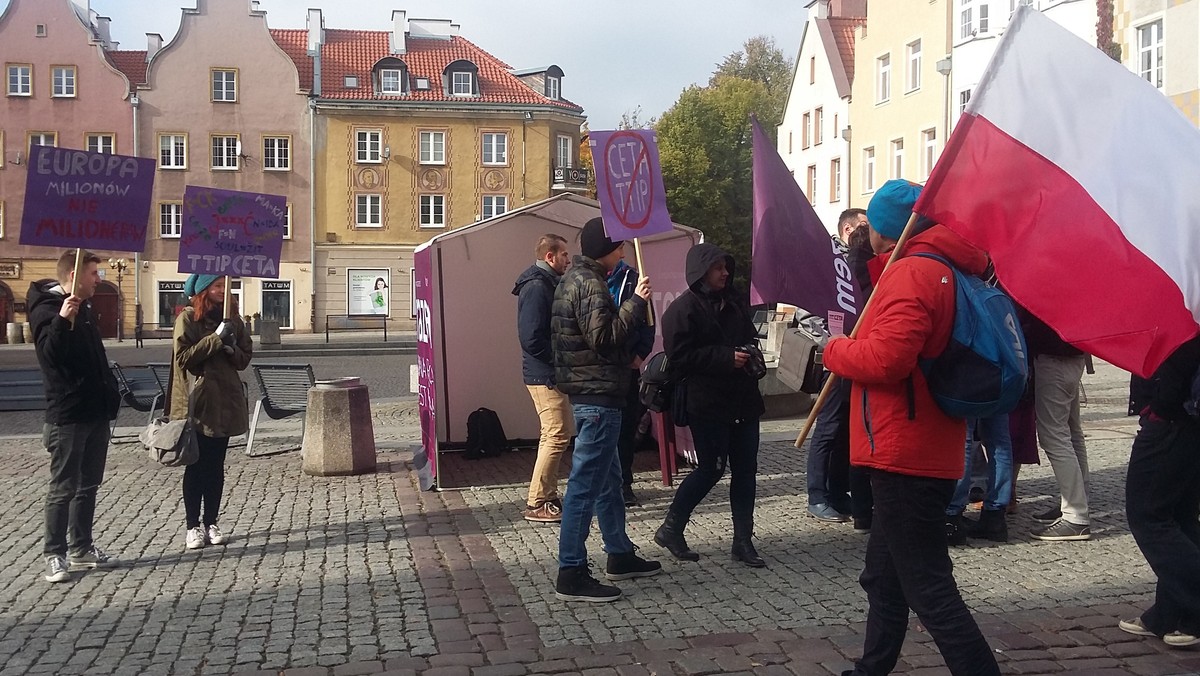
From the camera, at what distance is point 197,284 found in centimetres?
744

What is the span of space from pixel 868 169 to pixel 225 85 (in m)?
26.9

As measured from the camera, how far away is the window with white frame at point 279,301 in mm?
48875

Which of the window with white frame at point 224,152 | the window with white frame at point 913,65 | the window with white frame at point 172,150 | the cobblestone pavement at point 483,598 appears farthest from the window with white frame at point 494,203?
the cobblestone pavement at point 483,598

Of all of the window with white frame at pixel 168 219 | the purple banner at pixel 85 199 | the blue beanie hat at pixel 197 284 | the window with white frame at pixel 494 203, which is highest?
the window with white frame at pixel 494 203

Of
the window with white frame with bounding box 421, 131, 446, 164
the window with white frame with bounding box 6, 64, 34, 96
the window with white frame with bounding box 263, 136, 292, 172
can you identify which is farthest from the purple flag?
the window with white frame with bounding box 6, 64, 34, 96

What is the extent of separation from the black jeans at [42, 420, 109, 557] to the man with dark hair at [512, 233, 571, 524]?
2626 mm

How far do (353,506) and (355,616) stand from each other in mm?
3023

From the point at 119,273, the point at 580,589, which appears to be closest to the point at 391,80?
the point at 119,273

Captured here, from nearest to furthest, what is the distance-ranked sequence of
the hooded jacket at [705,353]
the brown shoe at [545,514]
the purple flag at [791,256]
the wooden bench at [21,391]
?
the hooded jacket at [705,353] < the purple flag at [791,256] < the brown shoe at [545,514] < the wooden bench at [21,391]

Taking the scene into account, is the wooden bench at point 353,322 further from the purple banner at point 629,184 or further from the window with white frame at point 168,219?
the purple banner at point 629,184

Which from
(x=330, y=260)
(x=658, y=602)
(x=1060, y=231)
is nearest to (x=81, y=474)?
(x=658, y=602)

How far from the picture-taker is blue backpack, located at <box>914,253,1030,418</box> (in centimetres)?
380

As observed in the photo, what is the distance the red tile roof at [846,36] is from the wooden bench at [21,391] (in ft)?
116

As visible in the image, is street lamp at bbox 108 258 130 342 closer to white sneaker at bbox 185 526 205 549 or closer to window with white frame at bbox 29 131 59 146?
window with white frame at bbox 29 131 59 146
